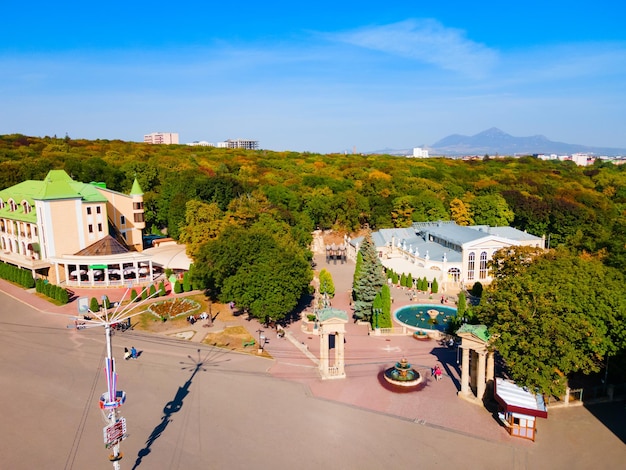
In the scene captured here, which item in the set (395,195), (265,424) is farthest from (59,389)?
(395,195)

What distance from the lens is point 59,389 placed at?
25.9 metres

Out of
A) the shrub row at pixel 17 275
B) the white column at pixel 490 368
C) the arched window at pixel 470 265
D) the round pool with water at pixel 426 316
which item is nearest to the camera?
the white column at pixel 490 368

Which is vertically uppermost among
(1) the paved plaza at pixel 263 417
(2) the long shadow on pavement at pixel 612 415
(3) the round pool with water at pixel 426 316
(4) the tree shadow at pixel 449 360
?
(1) the paved plaza at pixel 263 417

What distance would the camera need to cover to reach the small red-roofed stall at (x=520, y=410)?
21406 millimetres

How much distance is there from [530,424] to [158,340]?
23.7 m

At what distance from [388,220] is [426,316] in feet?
110

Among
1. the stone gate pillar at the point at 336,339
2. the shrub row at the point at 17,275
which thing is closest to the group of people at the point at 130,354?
the stone gate pillar at the point at 336,339

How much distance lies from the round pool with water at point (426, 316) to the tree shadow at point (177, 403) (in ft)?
51.1

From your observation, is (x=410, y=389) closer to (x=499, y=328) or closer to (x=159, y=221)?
(x=499, y=328)

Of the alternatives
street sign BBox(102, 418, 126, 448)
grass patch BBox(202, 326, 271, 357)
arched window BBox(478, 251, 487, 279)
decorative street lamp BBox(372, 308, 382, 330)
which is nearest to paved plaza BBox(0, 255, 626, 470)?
grass patch BBox(202, 326, 271, 357)

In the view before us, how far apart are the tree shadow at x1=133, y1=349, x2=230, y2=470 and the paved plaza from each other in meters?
0.08

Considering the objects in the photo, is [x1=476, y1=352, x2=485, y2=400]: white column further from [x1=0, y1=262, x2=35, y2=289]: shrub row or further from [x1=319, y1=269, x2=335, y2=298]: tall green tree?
[x1=0, y1=262, x2=35, y2=289]: shrub row

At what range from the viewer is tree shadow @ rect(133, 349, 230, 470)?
2048cm

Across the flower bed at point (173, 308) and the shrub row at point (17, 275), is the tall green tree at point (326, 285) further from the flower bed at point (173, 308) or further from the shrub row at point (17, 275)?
the shrub row at point (17, 275)
